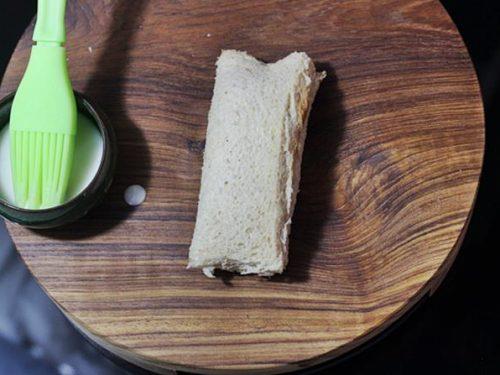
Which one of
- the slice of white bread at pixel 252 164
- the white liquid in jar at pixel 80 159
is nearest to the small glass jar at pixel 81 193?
the white liquid in jar at pixel 80 159

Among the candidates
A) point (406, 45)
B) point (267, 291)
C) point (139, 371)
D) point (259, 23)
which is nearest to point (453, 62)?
point (406, 45)

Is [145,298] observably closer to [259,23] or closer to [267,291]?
[267,291]

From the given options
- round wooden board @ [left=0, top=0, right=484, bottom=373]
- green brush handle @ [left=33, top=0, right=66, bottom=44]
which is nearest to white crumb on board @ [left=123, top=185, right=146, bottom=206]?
round wooden board @ [left=0, top=0, right=484, bottom=373]

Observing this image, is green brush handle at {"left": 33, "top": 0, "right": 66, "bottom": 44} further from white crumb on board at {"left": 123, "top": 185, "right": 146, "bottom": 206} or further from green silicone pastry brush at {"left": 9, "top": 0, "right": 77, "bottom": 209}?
white crumb on board at {"left": 123, "top": 185, "right": 146, "bottom": 206}

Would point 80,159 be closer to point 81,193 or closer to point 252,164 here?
point 81,193

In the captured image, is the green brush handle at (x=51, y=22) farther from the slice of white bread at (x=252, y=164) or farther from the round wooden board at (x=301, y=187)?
the slice of white bread at (x=252, y=164)
